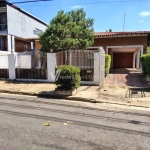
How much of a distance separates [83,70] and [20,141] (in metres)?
8.05

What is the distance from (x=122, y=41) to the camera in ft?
56.2

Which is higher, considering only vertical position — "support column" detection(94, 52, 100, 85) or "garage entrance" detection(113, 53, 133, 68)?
"garage entrance" detection(113, 53, 133, 68)

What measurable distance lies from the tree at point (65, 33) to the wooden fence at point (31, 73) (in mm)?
1766

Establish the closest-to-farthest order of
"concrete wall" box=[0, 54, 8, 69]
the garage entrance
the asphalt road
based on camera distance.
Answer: the asphalt road → "concrete wall" box=[0, 54, 8, 69] → the garage entrance

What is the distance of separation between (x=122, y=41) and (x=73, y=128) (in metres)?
14.3

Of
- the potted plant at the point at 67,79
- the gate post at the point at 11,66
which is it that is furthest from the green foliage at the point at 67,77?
the gate post at the point at 11,66

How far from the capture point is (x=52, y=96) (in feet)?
27.6

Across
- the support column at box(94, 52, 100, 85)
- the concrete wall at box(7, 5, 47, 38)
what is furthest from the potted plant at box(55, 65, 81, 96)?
the concrete wall at box(7, 5, 47, 38)

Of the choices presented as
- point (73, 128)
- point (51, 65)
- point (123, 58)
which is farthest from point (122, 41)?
point (73, 128)

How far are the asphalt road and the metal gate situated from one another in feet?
15.9

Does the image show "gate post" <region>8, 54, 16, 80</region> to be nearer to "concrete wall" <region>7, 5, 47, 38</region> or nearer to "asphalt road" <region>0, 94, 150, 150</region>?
"asphalt road" <region>0, 94, 150, 150</region>

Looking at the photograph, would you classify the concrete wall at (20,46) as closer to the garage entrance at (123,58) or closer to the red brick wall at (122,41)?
the red brick wall at (122,41)

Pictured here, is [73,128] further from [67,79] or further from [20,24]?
[20,24]

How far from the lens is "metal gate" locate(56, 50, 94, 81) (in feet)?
36.3
